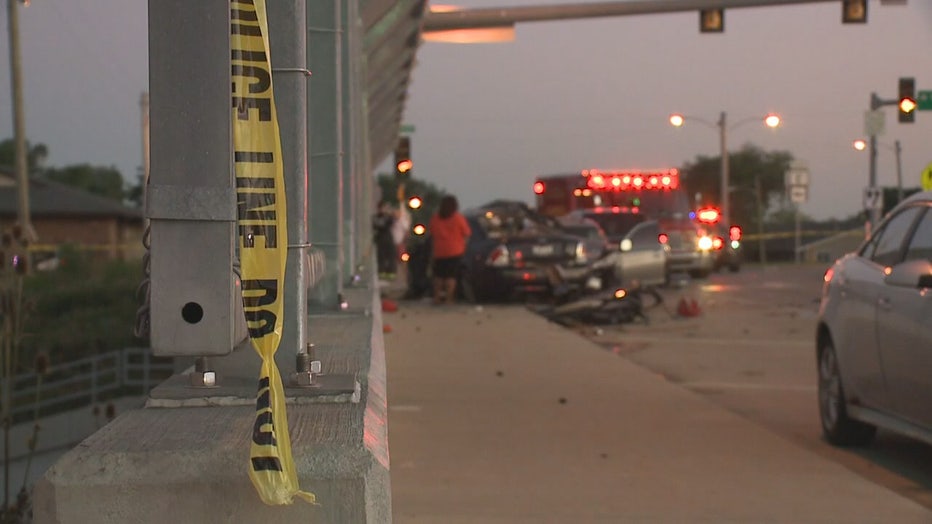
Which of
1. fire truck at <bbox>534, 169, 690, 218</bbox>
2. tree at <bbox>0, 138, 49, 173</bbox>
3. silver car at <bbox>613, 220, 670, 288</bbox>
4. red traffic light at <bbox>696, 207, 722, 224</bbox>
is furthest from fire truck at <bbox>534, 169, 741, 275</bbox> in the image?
tree at <bbox>0, 138, 49, 173</bbox>

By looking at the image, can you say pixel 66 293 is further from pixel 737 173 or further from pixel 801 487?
pixel 737 173

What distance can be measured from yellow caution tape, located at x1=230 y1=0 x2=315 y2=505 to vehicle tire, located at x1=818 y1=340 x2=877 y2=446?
6.19 metres

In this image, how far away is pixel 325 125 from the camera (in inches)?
285

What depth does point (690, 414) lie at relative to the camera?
9.86 m

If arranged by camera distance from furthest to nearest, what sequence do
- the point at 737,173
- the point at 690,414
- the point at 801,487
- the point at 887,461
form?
the point at 737,173, the point at 690,414, the point at 887,461, the point at 801,487

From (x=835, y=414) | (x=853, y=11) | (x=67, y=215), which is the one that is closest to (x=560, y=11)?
(x=853, y=11)

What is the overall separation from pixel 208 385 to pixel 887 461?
5753 millimetres

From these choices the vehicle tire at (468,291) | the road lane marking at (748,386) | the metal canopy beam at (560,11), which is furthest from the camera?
the vehicle tire at (468,291)

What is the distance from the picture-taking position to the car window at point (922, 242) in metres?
7.96

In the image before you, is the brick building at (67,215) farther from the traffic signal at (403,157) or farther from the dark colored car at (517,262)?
the dark colored car at (517,262)

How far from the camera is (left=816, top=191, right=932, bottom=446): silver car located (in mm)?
7500

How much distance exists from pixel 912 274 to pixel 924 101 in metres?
24.5

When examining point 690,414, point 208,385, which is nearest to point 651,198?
point 690,414

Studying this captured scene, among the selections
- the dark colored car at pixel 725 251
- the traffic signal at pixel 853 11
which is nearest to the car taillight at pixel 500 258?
the traffic signal at pixel 853 11
